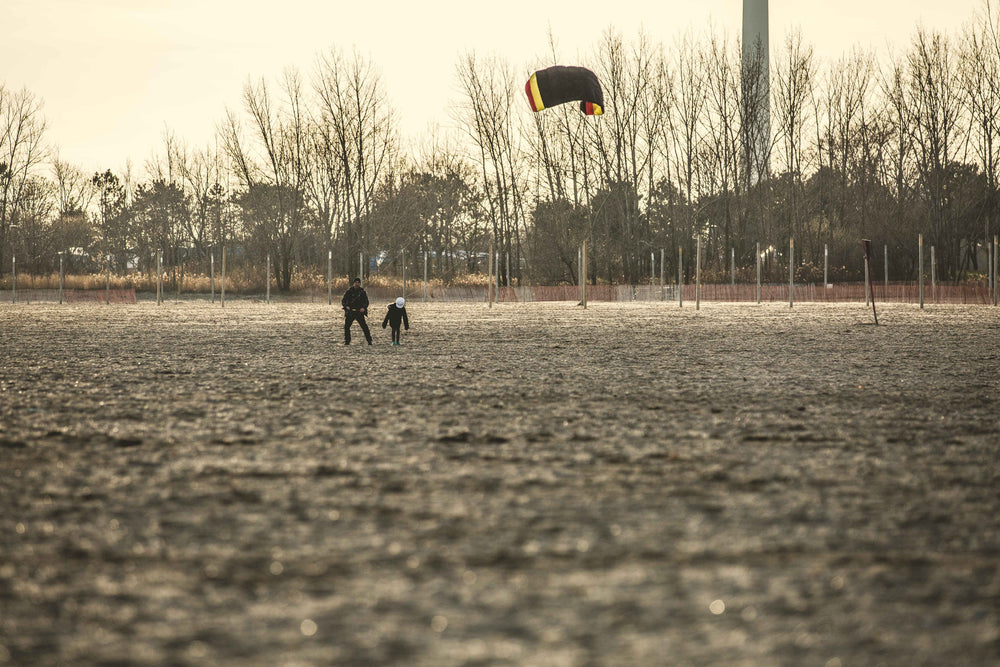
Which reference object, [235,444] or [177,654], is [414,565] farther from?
[235,444]

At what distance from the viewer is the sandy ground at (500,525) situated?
2.77 m

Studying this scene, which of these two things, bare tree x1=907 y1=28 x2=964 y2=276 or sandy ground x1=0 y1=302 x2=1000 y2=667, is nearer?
sandy ground x1=0 y1=302 x2=1000 y2=667

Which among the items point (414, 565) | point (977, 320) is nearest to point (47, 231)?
point (977, 320)

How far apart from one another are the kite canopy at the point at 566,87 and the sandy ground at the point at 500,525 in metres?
31.1

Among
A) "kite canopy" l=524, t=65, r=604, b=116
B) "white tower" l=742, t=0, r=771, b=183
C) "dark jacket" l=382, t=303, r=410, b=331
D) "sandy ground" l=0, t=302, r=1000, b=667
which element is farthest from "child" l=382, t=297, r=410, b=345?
"white tower" l=742, t=0, r=771, b=183

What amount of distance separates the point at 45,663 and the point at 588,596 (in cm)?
142

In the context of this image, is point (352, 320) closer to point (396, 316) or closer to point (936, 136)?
point (396, 316)

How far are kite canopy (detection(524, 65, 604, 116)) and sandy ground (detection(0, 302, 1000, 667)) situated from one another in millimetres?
31058

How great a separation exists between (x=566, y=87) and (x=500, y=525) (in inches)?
1464

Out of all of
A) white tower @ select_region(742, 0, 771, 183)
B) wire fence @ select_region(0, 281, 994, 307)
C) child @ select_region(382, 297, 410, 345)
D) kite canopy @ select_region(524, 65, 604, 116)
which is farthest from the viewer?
white tower @ select_region(742, 0, 771, 183)

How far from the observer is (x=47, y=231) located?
215ft

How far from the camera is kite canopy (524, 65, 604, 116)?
39.6 m

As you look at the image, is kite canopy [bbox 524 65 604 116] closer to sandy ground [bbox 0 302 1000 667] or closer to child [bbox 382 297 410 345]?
child [bbox 382 297 410 345]

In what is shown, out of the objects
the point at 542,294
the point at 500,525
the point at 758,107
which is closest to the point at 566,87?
the point at 542,294
